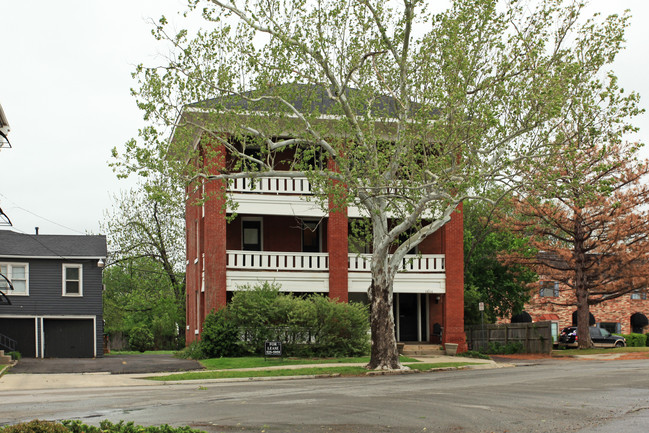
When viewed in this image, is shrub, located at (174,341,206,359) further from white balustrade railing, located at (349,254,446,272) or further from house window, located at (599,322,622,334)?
house window, located at (599,322,622,334)

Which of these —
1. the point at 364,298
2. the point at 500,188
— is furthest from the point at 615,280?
the point at 500,188

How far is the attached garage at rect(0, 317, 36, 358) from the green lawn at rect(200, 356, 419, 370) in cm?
1249

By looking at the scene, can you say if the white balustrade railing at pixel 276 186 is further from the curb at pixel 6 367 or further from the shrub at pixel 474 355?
the curb at pixel 6 367

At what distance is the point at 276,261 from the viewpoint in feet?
110

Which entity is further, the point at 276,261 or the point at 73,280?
the point at 73,280

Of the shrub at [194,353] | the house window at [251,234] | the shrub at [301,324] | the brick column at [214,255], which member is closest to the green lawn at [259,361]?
the shrub at [301,324]

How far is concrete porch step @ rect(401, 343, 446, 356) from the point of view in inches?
1345

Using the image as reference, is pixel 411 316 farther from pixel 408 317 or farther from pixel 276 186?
pixel 276 186

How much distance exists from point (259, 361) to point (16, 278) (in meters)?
16.4

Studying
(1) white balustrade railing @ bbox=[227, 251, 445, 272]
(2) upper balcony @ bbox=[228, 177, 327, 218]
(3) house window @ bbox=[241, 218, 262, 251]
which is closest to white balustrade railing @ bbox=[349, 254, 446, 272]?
(1) white balustrade railing @ bbox=[227, 251, 445, 272]

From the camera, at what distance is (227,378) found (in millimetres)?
23281

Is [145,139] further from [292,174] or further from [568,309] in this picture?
[568,309]

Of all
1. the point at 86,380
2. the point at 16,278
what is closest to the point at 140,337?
the point at 16,278

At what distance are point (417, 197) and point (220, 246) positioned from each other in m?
11.6
